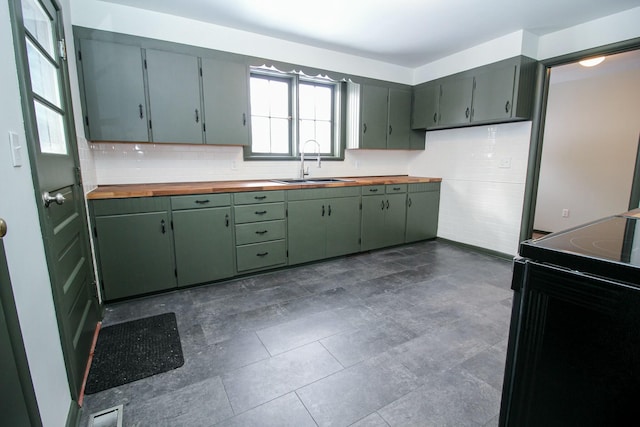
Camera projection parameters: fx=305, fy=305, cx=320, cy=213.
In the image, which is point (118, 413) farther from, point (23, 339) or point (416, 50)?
point (416, 50)

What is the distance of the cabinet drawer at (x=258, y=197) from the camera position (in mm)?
2861

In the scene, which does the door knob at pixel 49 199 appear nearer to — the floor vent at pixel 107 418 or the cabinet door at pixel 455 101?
the floor vent at pixel 107 418

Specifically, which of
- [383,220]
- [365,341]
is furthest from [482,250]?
[365,341]

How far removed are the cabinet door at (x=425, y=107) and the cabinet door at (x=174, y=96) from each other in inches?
113

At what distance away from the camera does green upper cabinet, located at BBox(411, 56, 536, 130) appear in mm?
3225

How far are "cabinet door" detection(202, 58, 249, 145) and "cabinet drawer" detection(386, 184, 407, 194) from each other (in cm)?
182

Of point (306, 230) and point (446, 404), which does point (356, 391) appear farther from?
point (306, 230)

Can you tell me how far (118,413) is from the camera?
142cm

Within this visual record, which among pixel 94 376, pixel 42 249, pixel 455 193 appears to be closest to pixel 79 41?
pixel 42 249

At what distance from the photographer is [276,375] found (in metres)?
1.68

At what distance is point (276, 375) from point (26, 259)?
1.24 m

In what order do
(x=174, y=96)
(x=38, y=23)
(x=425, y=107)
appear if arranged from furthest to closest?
1. (x=425, y=107)
2. (x=174, y=96)
3. (x=38, y=23)

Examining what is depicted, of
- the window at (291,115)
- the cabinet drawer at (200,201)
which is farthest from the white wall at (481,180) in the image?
the cabinet drawer at (200,201)

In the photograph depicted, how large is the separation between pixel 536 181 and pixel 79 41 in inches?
178
